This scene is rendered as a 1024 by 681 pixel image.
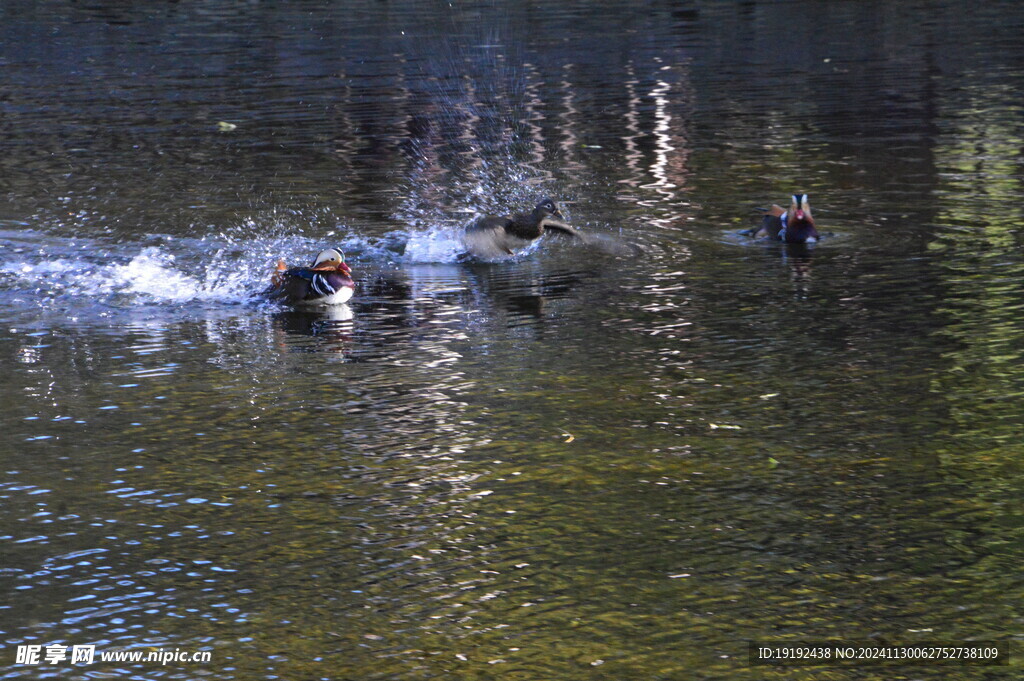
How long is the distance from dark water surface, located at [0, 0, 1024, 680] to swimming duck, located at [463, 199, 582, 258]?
0.54 ft

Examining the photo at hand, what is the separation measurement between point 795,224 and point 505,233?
2051 millimetres

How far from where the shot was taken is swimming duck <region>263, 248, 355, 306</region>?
30.7ft

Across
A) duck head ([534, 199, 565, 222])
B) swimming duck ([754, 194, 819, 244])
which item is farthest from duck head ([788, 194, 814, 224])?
duck head ([534, 199, 565, 222])

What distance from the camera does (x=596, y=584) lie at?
5.07 m

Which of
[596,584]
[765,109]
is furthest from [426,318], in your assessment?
[765,109]

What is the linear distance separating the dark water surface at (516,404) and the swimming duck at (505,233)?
0.16 metres

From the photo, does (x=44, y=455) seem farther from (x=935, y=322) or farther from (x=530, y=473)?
(x=935, y=322)

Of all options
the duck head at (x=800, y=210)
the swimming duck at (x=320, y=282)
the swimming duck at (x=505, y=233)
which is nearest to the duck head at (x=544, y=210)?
the swimming duck at (x=505, y=233)

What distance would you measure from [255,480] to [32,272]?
504cm

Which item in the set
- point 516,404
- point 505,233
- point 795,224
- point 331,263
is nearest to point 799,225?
point 795,224

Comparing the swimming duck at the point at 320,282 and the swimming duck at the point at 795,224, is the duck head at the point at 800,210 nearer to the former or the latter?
the swimming duck at the point at 795,224

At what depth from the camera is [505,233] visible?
437 inches

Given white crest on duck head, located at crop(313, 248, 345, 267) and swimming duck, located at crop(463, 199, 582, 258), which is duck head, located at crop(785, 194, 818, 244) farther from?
white crest on duck head, located at crop(313, 248, 345, 267)

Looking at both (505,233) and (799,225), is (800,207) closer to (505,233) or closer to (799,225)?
(799,225)
